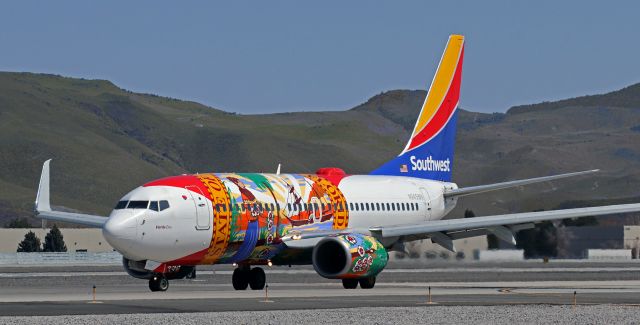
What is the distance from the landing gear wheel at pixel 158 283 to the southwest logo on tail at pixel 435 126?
14.5 m

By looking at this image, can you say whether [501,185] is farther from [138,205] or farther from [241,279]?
[138,205]

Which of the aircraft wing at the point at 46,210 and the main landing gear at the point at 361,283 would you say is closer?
the main landing gear at the point at 361,283

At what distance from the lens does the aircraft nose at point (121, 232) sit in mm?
44656

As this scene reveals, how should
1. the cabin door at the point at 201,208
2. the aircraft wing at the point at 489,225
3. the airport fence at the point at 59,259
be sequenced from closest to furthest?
the cabin door at the point at 201,208
the aircraft wing at the point at 489,225
the airport fence at the point at 59,259

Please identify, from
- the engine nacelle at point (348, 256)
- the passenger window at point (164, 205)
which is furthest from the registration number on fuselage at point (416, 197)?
the passenger window at point (164, 205)

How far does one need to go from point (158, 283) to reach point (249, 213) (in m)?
4.14

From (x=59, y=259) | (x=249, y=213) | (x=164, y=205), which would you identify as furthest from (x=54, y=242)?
(x=164, y=205)

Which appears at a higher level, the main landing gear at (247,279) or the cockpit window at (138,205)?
the cockpit window at (138,205)

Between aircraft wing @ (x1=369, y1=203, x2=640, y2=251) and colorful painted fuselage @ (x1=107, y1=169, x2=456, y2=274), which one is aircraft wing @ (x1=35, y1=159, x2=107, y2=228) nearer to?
colorful painted fuselage @ (x1=107, y1=169, x2=456, y2=274)

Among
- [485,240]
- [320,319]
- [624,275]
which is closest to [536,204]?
[485,240]

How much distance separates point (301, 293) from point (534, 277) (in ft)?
66.9

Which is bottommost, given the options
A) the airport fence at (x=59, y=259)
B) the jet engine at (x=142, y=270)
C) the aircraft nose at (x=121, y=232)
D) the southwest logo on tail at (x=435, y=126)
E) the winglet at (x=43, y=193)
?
the jet engine at (x=142, y=270)

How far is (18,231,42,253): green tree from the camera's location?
377ft

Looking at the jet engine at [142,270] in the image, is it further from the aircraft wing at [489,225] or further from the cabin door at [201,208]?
the aircraft wing at [489,225]
